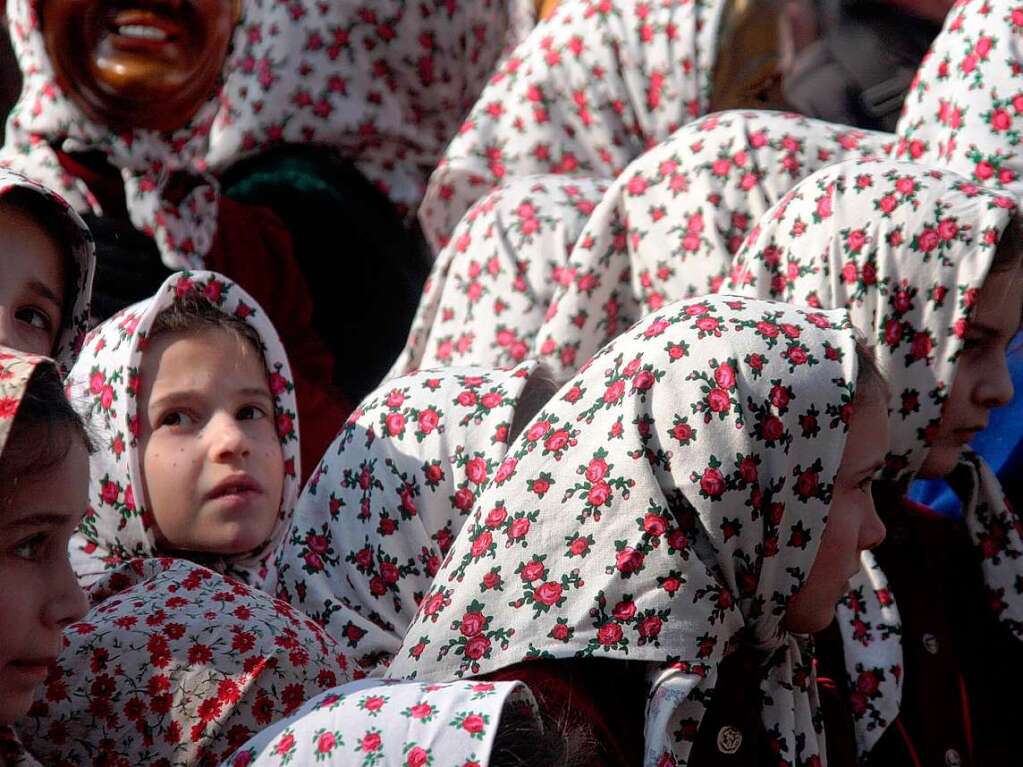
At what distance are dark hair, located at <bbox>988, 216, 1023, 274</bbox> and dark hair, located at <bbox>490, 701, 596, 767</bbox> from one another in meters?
1.55

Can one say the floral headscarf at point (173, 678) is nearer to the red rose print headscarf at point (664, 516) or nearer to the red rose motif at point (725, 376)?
the red rose print headscarf at point (664, 516)

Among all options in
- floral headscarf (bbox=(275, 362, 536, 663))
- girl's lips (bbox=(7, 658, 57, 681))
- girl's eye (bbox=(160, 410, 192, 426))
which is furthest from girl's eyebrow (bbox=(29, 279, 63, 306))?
girl's lips (bbox=(7, 658, 57, 681))

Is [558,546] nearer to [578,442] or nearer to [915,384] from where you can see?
[578,442]

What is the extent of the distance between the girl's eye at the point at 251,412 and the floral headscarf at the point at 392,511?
18cm

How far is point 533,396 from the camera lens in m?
3.20

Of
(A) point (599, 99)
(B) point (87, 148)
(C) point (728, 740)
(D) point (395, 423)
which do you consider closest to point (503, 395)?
(D) point (395, 423)

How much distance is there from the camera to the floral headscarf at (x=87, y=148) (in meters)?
4.02

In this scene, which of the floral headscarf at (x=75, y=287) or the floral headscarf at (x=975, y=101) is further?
the floral headscarf at (x=975, y=101)

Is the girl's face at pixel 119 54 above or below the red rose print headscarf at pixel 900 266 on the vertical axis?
above

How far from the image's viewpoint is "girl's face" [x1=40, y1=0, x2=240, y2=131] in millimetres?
4082

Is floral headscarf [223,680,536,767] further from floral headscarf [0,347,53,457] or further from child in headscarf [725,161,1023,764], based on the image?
child in headscarf [725,161,1023,764]

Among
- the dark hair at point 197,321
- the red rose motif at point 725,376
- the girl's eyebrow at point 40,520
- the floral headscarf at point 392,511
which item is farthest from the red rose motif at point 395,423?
the girl's eyebrow at point 40,520

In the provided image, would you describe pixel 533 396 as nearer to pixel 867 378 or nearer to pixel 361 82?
pixel 867 378

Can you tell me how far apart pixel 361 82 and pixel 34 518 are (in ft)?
10.9
